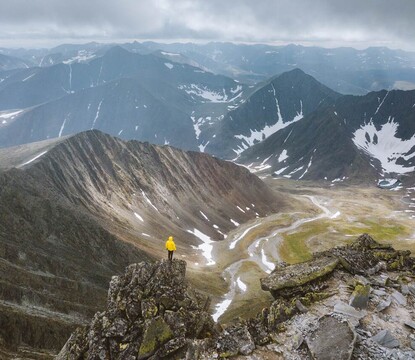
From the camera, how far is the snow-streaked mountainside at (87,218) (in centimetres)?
6241

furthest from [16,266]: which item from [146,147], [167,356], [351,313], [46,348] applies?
[146,147]

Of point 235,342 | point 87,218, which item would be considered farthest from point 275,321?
point 87,218

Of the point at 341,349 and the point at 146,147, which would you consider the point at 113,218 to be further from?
the point at 341,349

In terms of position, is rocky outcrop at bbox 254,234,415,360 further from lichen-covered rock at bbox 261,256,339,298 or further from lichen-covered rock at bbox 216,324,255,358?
lichen-covered rock at bbox 216,324,255,358

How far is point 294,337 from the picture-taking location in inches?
827

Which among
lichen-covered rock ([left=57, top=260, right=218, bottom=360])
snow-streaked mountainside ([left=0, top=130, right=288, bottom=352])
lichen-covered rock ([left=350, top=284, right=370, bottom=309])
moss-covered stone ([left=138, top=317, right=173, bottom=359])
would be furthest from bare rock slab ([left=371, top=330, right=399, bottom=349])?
snow-streaked mountainside ([left=0, top=130, right=288, bottom=352])

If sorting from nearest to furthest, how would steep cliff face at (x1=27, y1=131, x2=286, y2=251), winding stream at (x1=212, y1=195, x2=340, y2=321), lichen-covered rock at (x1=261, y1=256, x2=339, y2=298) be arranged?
lichen-covered rock at (x1=261, y1=256, x2=339, y2=298) < winding stream at (x1=212, y1=195, x2=340, y2=321) < steep cliff face at (x1=27, y1=131, x2=286, y2=251)

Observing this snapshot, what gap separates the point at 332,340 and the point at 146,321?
1042cm

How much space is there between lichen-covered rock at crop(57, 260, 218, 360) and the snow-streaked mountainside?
125 ft

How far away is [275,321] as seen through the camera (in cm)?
2258

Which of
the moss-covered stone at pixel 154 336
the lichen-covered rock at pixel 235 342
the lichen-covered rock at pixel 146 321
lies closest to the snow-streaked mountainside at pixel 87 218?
the lichen-covered rock at pixel 146 321

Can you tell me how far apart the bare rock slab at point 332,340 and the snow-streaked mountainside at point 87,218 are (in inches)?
1834

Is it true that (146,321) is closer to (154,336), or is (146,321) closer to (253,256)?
(154,336)

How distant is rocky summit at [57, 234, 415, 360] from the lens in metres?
20.0
